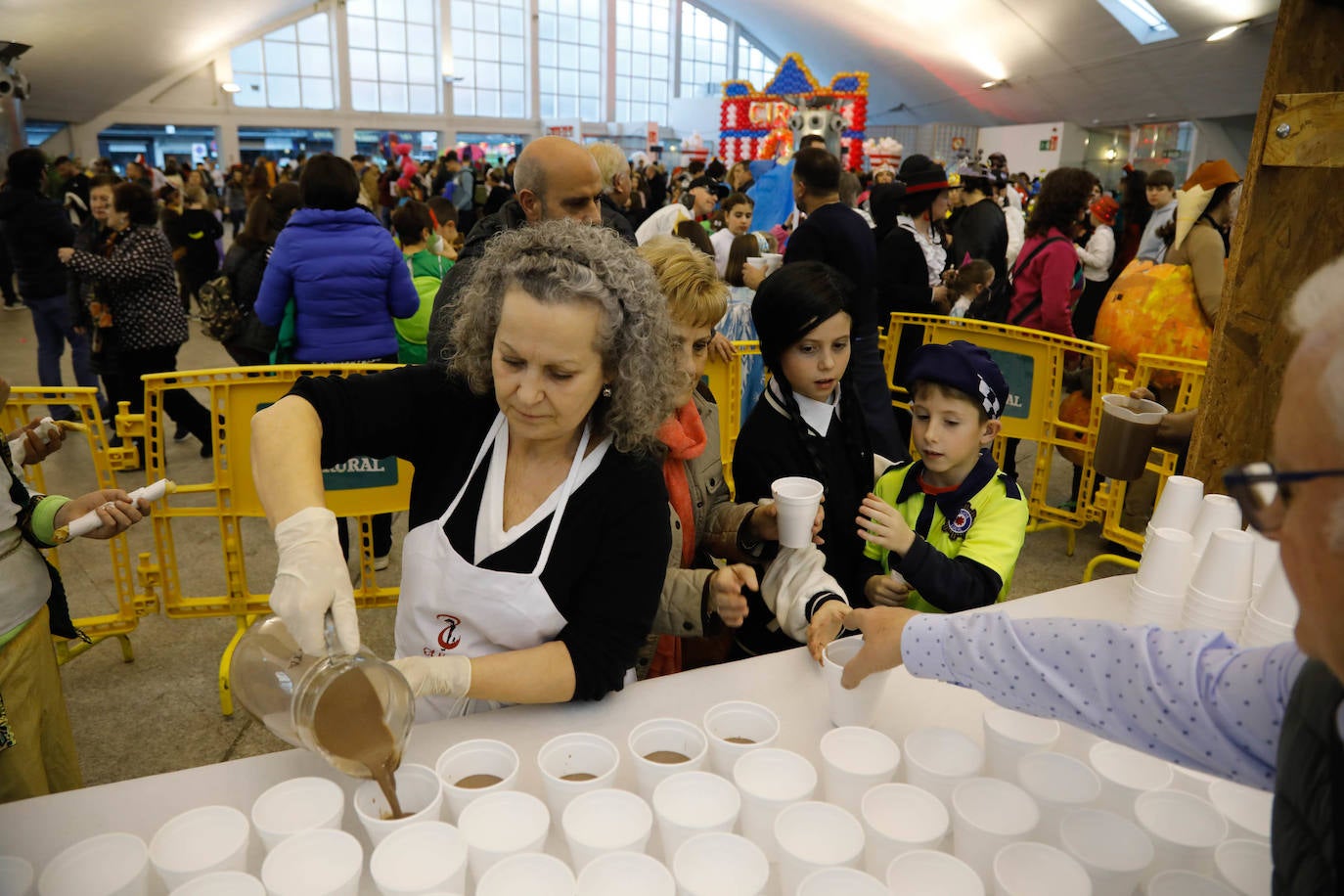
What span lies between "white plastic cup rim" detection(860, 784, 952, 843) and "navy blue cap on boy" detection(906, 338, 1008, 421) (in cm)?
125

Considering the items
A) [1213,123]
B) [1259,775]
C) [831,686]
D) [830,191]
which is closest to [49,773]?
[831,686]

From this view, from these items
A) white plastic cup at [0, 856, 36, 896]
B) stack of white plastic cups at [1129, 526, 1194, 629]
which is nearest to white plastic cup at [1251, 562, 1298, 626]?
stack of white plastic cups at [1129, 526, 1194, 629]

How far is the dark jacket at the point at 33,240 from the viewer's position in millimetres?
6379

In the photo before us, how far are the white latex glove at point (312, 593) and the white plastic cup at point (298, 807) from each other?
0.20 metres

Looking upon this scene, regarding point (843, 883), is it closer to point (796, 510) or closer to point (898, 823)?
point (898, 823)

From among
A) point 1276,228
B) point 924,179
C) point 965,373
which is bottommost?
point 965,373

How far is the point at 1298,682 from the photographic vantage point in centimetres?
90

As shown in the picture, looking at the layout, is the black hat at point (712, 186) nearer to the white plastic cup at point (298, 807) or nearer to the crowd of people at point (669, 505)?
the crowd of people at point (669, 505)

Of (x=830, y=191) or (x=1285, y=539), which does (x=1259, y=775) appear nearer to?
(x=1285, y=539)

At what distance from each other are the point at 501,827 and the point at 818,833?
0.46 m

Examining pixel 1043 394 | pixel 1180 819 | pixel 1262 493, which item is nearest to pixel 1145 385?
pixel 1043 394

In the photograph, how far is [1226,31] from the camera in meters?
18.2

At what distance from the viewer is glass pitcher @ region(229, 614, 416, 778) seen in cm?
124

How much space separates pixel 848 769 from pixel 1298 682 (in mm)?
631
